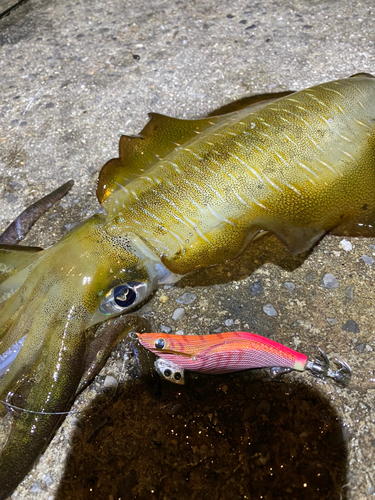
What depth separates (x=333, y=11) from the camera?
3.95 meters

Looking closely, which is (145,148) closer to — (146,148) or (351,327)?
(146,148)

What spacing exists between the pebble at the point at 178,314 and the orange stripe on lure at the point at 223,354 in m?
0.28

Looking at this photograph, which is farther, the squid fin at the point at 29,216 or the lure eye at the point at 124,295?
the squid fin at the point at 29,216

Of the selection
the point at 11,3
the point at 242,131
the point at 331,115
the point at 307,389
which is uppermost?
the point at 11,3

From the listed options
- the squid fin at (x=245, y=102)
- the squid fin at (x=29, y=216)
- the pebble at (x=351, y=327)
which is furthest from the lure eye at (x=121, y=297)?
the squid fin at (x=245, y=102)

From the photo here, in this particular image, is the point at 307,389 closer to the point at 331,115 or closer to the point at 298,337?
the point at 298,337

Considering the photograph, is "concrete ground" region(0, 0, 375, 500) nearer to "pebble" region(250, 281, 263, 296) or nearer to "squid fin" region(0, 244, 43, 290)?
"pebble" region(250, 281, 263, 296)

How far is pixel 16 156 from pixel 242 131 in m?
1.88

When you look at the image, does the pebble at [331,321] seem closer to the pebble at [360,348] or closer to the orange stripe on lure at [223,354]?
the pebble at [360,348]

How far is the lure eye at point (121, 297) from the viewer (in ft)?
6.86

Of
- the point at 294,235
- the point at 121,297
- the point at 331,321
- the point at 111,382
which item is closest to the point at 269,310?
the point at 331,321

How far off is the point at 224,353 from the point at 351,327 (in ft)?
2.54

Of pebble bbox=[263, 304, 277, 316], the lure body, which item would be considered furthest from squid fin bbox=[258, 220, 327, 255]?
the lure body

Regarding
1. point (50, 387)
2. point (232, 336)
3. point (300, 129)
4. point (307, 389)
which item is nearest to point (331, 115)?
point (300, 129)
